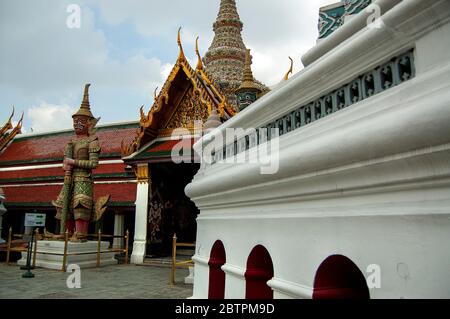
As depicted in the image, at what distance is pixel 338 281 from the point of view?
216 cm

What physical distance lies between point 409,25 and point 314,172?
0.81 meters

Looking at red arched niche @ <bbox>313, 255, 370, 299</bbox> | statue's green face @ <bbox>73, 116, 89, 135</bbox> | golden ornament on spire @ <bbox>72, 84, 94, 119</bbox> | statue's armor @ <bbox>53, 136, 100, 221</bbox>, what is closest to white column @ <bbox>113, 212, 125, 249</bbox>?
statue's armor @ <bbox>53, 136, 100, 221</bbox>

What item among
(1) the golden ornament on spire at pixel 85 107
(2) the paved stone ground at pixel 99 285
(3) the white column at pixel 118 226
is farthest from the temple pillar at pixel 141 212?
(3) the white column at pixel 118 226

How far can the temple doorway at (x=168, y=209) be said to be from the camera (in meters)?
12.1

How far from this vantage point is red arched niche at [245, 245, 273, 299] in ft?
9.97

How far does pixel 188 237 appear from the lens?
14.0 m

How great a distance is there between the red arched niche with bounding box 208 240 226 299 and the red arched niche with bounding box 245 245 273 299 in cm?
96

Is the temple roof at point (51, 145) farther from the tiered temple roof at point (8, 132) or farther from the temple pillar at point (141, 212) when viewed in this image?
the temple pillar at point (141, 212)

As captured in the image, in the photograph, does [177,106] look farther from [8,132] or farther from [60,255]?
[8,132]

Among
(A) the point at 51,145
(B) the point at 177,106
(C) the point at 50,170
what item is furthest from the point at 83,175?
(A) the point at 51,145

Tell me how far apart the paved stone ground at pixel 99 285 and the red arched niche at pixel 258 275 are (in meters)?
3.59

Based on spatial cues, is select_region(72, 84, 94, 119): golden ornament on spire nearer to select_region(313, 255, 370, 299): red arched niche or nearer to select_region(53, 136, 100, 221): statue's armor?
select_region(53, 136, 100, 221): statue's armor
